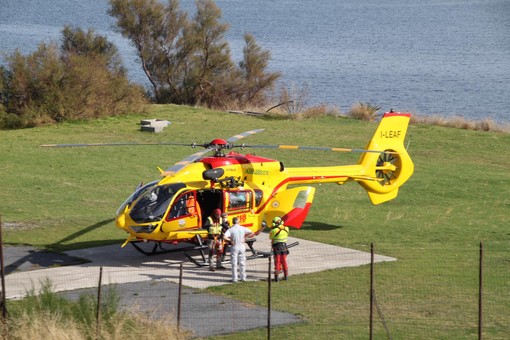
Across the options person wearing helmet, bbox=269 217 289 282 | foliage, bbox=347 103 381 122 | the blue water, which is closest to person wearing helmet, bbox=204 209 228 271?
person wearing helmet, bbox=269 217 289 282

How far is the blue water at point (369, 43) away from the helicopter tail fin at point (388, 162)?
120 feet

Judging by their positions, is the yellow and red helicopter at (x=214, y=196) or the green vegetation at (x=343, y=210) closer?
the green vegetation at (x=343, y=210)

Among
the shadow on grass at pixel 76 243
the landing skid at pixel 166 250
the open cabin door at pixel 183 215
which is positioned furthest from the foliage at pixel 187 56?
the open cabin door at pixel 183 215

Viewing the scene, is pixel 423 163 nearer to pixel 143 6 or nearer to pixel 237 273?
pixel 237 273

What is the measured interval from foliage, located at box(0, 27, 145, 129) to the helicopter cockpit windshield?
68.6 feet

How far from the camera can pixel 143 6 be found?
177ft

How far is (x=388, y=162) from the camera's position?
28.3m

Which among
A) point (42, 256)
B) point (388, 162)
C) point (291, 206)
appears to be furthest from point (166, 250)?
point (388, 162)

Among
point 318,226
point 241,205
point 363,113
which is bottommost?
point 318,226

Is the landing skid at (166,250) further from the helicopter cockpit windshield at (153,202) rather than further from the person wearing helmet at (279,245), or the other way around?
the person wearing helmet at (279,245)

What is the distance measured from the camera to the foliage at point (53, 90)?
43.3 metres

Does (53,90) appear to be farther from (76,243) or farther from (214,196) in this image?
(214,196)

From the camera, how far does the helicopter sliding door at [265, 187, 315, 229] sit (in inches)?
967

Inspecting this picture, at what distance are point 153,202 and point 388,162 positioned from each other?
26.5 ft
